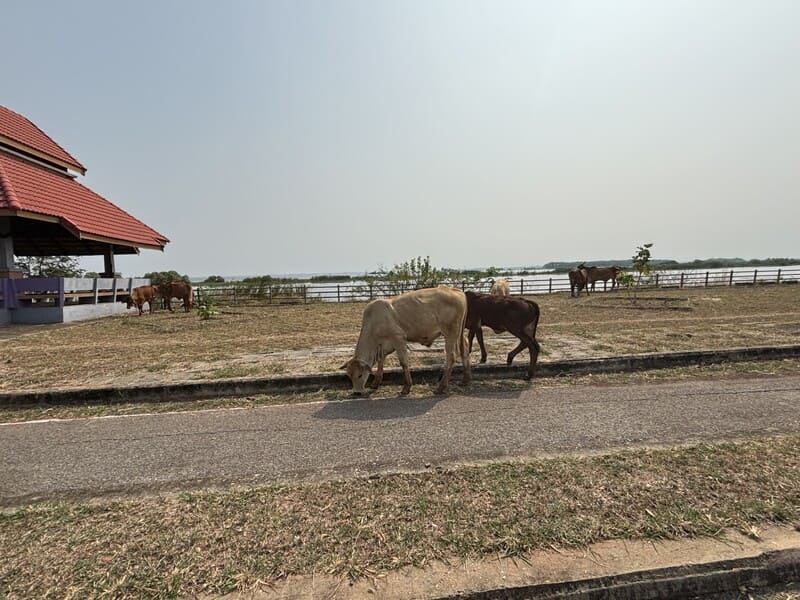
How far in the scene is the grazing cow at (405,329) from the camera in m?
5.19

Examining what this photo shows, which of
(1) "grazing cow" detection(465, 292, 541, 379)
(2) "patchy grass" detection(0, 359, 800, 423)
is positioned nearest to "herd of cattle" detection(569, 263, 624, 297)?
(2) "patchy grass" detection(0, 359, 800, 423)

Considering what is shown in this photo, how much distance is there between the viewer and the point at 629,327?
10.1 meters

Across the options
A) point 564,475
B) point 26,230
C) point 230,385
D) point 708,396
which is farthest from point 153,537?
point 26,230

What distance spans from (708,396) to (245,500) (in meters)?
5.14

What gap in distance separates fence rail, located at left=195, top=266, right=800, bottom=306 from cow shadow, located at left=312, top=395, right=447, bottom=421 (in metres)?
17.9

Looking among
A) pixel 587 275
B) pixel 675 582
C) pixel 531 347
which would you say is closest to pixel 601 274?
pixel 587 275

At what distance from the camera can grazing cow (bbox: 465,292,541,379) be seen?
581 centimetres

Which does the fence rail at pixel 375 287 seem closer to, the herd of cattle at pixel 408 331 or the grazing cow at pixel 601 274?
the grazing cow at pixel 601 274

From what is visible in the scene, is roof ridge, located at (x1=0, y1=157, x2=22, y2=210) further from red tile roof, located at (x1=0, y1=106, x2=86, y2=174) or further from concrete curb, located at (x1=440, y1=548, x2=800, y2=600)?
concrete curb, located at (x1=440, y1=548, x2=800, y2=600)

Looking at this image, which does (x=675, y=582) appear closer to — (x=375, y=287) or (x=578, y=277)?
(x=375, y=287)

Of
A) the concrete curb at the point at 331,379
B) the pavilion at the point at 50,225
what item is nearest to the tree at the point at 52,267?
the pavilion at the point at 50,225

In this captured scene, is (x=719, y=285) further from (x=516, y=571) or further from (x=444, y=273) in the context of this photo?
(x=516, y=571)

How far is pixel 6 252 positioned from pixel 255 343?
446 inches

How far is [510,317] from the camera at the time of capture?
5.94 m
